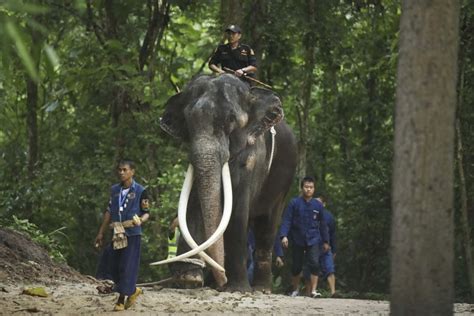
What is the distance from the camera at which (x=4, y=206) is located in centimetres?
2075

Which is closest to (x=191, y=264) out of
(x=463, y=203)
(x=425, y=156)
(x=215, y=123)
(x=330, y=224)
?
(x=215, y=123)

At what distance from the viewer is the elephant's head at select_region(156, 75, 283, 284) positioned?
13281mm

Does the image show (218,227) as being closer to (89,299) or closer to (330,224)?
(89,299)

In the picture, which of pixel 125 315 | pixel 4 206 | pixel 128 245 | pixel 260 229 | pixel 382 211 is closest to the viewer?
pixel 125 315

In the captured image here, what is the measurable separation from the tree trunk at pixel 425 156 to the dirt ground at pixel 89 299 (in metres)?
3.46

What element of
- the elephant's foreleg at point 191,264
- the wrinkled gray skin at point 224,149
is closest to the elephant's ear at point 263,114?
the wrinkled gray skin at point 224,149

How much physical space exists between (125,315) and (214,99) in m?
3.96

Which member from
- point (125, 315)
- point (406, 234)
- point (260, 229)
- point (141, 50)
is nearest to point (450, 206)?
point (406, 234)

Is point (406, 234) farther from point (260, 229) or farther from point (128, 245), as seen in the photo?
point (260, 229)

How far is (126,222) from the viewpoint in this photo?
11.1m

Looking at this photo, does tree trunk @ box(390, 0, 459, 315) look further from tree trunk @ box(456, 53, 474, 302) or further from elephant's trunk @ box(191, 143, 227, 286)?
tree trunk @ box(456, 53, 474, 302)

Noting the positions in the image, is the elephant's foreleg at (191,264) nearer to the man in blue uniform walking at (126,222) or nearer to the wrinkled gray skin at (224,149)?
the wrinkled gray skin at (224,149)

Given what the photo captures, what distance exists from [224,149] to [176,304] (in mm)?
2650

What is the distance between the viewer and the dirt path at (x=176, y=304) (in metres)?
10.7
